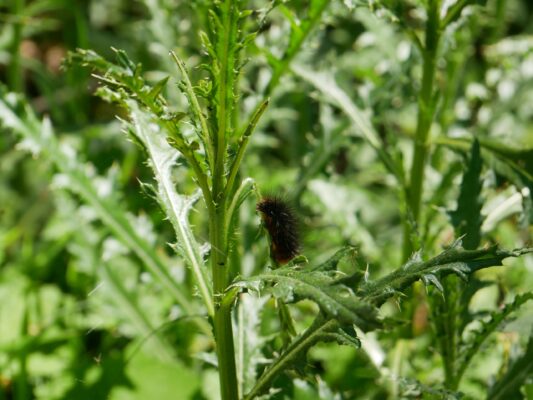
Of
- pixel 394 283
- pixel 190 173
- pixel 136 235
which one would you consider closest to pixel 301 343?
pixel 394 283

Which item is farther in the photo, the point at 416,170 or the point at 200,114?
the point at 416,170

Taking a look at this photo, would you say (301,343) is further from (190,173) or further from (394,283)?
(190,173)

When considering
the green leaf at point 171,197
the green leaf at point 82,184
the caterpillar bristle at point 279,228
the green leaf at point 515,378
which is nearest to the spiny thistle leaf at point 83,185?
the green leaf at point 82,184

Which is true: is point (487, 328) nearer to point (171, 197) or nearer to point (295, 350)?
point (295, 350)

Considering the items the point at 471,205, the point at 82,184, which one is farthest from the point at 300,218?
the point at 82,184

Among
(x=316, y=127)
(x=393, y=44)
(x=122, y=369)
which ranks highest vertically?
(x=393, y=44)

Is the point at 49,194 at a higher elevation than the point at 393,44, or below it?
below
